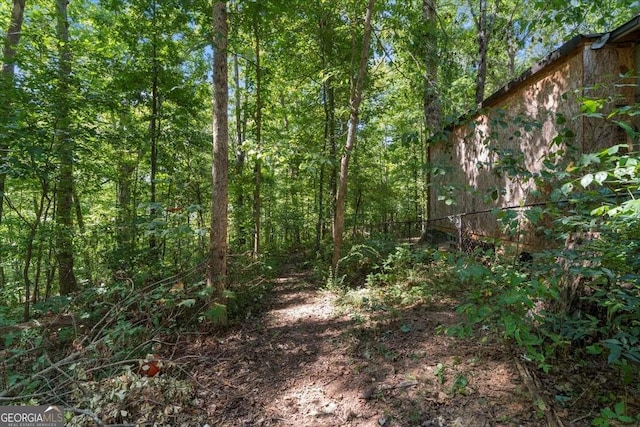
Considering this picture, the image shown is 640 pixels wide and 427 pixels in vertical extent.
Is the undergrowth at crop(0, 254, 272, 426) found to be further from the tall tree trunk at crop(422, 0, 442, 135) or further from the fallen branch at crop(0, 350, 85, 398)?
the tall tree trunk at crop(422, 0, 442, 135)

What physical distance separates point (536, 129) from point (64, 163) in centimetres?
792

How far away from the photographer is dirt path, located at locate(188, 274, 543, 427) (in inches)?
104

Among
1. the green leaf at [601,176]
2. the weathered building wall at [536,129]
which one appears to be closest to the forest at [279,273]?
the green leaf at [601,176]

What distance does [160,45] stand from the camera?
6.63m

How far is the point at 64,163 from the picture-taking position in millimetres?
5477

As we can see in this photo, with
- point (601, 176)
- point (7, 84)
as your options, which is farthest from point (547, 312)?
point (7, 84)

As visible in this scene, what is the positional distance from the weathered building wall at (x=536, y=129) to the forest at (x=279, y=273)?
0.95ft

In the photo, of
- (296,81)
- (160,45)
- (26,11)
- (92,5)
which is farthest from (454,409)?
A: (92,5)

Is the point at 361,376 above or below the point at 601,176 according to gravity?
below

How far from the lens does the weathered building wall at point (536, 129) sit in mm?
2990

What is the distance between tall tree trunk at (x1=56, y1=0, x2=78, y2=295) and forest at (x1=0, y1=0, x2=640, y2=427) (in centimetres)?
5

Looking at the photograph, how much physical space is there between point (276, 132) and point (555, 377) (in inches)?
358

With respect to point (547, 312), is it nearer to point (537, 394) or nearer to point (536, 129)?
point (537, 394)

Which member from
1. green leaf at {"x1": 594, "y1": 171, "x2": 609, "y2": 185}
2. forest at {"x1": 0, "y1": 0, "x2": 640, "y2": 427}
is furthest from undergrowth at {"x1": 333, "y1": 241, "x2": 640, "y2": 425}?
green leaf at {"x1": 594, "y1": 171, "x2": 609, "y2": 185}
